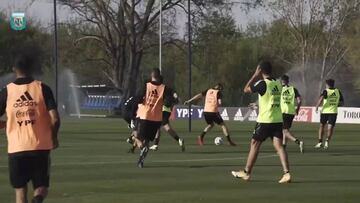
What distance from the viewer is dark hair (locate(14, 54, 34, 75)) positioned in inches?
368

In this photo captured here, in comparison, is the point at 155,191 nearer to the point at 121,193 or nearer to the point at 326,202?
the point at 121,193

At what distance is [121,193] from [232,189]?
1833 mm

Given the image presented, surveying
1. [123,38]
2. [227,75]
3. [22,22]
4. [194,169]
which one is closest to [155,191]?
[194,169]

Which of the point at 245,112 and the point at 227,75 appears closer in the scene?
the point at 245,112

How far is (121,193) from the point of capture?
13.2 m

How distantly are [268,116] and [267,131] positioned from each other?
10.1 inches

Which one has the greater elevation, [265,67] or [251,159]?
[265,67]

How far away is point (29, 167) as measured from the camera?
949 centimetres

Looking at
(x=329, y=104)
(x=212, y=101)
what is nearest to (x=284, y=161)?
(x=329, y=104)

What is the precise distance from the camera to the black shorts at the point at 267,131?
14938 millimetres

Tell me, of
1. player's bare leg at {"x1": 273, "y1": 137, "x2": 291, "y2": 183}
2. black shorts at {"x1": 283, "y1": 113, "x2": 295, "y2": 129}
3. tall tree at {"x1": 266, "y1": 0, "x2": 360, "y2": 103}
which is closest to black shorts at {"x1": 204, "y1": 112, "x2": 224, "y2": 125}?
black shorts at {"x1": 283, "y1": 113, "x2": 295, "y2": 129}

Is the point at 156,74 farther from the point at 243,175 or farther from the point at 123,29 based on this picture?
the point at 123,29

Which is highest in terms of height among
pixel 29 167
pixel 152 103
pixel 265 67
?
pixel 265 67

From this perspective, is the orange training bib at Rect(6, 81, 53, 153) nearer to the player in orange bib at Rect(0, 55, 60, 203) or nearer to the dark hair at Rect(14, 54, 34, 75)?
the player in orange bib at Rect(0, 55, 60, 203)
